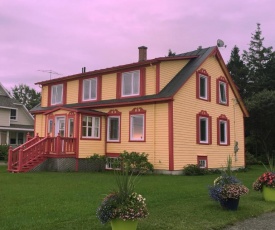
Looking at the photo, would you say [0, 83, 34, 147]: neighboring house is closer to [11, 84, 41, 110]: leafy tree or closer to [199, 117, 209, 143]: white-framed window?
[199, 117, 209, 143]: white-framed window

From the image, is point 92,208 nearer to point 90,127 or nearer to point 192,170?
point 192,170

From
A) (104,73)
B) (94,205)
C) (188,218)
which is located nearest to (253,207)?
(188,218)

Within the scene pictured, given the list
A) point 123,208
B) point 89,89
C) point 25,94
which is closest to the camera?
point 123,208

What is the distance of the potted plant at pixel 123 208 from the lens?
599cm

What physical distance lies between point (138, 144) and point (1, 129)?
23618 mm

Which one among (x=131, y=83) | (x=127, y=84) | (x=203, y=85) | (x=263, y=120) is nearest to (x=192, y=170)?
(x=203, y=85)

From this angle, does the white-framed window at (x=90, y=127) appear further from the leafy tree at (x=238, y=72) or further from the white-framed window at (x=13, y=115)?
the leafy tree at (x=238, y=72)

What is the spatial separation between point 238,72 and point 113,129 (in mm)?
30825

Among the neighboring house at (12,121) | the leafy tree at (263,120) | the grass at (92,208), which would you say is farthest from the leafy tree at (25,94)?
the grass at (92,208)

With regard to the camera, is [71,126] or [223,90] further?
[223,90]

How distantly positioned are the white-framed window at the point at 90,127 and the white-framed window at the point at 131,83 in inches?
Result: 92.7

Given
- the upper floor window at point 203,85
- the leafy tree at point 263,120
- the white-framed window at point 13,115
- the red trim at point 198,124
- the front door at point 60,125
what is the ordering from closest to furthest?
1. the red trim at point 198,124
2. the upper floor window at point 203,85
3. the front door at point 60,125
4. the leafy tree at point 263,120
5. the white-framed window at point 13,115

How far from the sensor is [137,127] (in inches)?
816

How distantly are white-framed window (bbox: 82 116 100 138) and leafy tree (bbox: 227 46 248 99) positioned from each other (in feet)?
98.0
